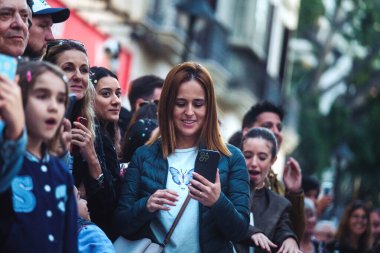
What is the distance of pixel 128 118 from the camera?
380 inches

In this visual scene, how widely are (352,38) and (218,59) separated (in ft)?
22.6

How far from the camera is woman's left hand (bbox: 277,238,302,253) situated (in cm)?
830

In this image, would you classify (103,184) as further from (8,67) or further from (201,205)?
(8,67)

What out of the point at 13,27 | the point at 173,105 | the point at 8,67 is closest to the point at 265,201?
the point at 173,105

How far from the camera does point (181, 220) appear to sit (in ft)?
23.4

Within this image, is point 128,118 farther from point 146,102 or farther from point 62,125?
point 62,125

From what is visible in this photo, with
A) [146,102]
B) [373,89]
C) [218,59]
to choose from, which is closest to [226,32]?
[218,59]

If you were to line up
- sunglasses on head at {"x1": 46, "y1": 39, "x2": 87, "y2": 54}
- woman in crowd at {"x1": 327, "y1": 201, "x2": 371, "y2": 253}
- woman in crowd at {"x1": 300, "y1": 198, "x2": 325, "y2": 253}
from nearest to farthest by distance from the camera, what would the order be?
sunglasses on head at {"x1": 46, "y1": 39, "x2": 87, "y2": 54}, woman in crowd at {"x1": 300, "y1": 198, "x2": 325, "y2": 253}, woman in crowd at {"x1": 327, "y1": 201, "x2": 371, "y2": 253}

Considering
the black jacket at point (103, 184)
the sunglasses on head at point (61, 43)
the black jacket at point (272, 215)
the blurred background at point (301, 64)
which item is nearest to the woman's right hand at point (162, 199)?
the black jacket at point (103, 184)

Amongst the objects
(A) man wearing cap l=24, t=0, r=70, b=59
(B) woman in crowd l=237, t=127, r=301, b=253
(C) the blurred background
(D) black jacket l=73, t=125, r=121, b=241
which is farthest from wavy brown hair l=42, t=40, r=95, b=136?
(C) the blurred background

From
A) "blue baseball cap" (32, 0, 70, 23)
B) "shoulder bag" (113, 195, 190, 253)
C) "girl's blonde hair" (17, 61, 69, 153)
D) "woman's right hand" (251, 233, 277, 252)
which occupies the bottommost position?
"woman's right hand" (251, 233, 277, 252)

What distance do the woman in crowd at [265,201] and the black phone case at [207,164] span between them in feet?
4.82

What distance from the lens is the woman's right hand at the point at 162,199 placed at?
6.89 metres

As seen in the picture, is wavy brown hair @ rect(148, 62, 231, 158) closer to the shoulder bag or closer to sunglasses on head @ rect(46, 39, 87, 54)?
the shoulder bag
